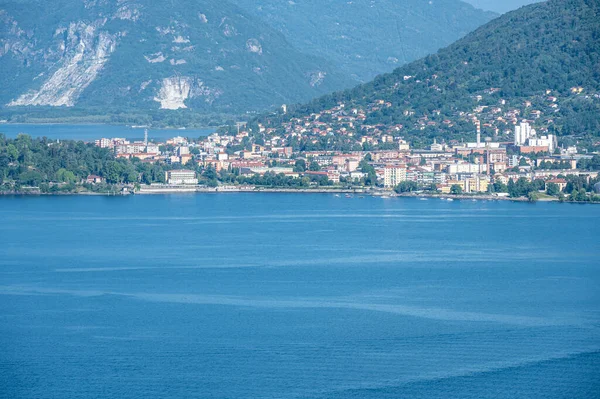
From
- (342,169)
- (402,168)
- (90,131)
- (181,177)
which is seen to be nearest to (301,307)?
(402,168)

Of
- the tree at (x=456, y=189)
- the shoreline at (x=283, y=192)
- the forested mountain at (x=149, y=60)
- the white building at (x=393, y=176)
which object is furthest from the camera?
the forested mountain at (x=149, y=60)

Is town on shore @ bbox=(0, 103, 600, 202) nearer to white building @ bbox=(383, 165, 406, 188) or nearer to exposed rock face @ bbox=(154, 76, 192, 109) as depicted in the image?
white building @ bbox=(383, 165, 406, 188)

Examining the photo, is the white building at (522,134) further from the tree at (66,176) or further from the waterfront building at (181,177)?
the tree at (66,176)

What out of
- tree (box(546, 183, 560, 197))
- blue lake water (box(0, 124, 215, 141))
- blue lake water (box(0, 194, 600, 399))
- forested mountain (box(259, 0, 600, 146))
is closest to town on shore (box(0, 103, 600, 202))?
tree (box(546, 183, 560, 197))

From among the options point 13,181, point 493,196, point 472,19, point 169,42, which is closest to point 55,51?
point 169,42

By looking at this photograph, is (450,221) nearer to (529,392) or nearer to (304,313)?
(304,313)

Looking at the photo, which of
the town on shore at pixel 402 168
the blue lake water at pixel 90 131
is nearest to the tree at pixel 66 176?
the town on shore at pixel 402 168
